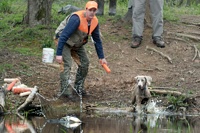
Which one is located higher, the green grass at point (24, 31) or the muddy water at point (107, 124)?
the green grass at point (24, 31)

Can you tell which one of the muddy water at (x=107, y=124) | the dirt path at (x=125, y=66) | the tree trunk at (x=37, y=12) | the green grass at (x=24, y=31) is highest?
the tree trunk at (x=37, y=12)

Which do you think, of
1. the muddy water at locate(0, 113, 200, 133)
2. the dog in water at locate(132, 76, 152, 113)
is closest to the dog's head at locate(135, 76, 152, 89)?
the dog in water at locate(132, 76, 152, 113)

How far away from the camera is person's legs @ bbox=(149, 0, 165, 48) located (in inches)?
493

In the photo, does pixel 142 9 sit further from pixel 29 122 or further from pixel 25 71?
pixel 29 122

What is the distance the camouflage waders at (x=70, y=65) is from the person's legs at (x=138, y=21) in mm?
3138

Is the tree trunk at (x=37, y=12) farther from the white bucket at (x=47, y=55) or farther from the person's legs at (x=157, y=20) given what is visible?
the person's legs at (x=157, y=20)

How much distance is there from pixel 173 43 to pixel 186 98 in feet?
11.4

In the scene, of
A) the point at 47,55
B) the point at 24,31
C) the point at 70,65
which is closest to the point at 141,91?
the point at 70,65

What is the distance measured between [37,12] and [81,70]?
3.96 m

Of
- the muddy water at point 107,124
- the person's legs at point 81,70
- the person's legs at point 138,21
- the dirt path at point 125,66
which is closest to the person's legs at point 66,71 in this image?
the person's legs at point 81,70

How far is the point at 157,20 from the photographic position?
12.6m

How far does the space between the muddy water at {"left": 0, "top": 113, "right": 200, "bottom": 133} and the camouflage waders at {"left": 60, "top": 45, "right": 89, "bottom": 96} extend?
0.57 meters

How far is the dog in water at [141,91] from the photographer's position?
30.6 feet

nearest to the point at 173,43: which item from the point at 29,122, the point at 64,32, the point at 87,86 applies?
the point at 87,86
